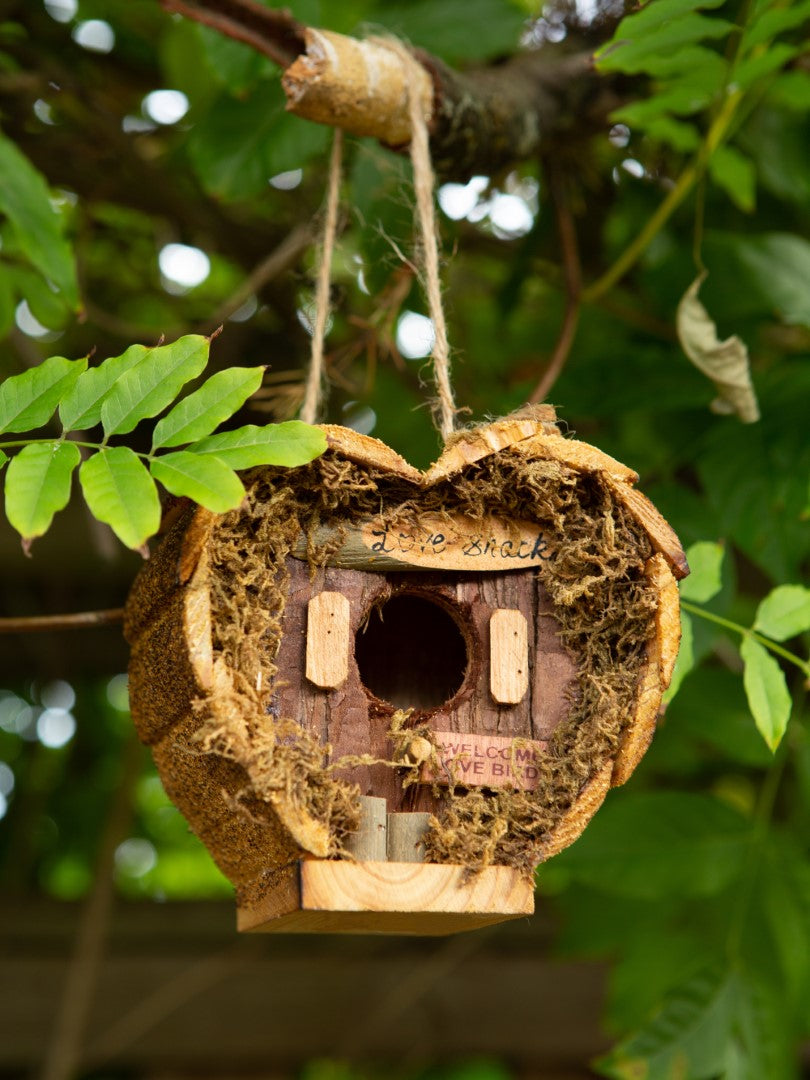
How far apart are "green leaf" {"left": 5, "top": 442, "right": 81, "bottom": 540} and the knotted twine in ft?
0.87

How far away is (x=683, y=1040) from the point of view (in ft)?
4.87

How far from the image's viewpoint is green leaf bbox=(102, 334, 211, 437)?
89 cm

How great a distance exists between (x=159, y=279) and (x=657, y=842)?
1590 millimetres

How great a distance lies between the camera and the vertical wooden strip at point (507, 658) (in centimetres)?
104

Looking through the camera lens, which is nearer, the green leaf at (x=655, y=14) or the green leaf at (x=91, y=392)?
the green leaf at (x=91, y=392)

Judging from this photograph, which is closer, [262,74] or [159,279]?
[262,74]

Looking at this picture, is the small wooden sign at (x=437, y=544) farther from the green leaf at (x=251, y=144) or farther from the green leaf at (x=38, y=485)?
the green leaf at (x=251, y=144)

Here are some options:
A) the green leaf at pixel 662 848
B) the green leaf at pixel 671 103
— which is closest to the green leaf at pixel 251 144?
the green leaf at pixel 671 103

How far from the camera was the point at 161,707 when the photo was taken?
98cm

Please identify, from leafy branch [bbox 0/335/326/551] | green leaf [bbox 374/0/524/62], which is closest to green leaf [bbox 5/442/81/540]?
leafy branch [bbox 0/335/326/551]

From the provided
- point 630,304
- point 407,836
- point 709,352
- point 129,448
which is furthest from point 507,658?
point 630,304

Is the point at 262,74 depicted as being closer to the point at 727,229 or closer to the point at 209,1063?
the point at 727,229

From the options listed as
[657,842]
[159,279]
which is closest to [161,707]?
[657,842]

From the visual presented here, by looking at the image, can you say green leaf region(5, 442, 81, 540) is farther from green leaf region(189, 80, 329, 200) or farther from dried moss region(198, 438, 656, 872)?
green leaf region(189, 80, 329, 200)
